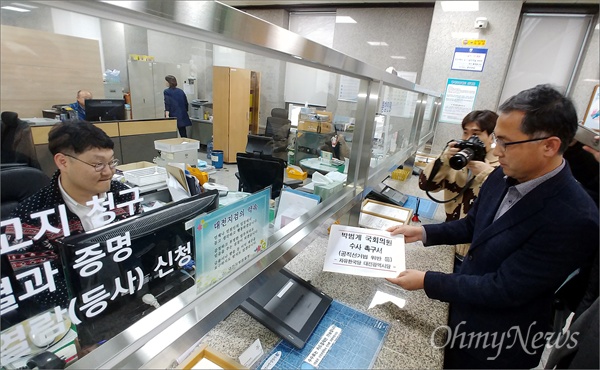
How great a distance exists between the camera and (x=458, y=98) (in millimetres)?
4273

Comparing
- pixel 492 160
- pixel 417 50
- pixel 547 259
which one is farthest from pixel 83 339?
pixel 417 50

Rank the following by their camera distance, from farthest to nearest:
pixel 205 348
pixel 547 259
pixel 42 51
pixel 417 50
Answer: pixel 417 50, pixel 547 259, pixel 205 348, pixel 42 51

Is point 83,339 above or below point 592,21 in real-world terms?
below

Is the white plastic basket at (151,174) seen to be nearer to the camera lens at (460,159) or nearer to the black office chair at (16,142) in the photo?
the black office chair at (16,142)

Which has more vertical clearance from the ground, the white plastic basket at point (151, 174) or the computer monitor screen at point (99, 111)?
→ the computer monitor screen at point (99, 111)

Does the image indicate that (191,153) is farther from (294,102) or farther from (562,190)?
(294,102)

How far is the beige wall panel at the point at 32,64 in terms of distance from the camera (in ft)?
1.10

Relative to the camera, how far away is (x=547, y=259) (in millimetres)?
807

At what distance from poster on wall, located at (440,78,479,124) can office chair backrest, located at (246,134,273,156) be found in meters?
2.87

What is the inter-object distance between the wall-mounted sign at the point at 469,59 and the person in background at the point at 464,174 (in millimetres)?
3011

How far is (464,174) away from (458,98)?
10.1 ft

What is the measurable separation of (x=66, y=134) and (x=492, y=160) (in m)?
1.79

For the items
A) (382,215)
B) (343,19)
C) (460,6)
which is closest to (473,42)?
(460,6)

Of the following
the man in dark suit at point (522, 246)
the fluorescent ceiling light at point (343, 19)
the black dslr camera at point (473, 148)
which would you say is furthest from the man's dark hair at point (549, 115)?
the fluorescent ceiling light at point (343, 19)
